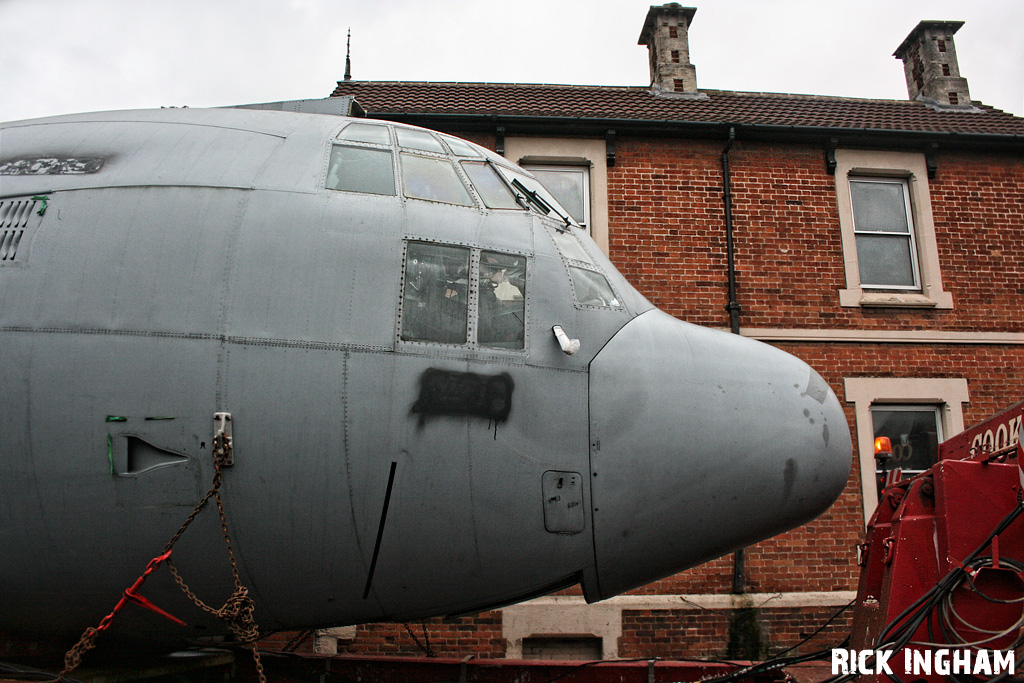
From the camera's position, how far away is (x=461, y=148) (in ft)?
14.7

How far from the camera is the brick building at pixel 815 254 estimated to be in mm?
8812

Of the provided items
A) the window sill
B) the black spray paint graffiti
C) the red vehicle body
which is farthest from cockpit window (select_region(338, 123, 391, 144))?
the window sill

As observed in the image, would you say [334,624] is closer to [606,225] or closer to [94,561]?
[94,561]

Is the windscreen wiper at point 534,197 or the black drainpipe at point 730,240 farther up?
the black drainpipe at point 730,240

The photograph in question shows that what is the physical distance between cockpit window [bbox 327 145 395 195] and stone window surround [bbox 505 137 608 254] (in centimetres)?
597

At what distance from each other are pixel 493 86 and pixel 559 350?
1007cm

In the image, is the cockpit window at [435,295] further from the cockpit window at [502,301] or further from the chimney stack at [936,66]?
the chimney stack at [936,66]

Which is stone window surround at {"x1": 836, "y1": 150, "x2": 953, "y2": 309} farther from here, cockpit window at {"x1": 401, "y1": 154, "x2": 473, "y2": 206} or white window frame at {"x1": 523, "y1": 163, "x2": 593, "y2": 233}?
cockpit window at {"x1": 401, "y1": 154, "x2": 473, "y2": 206}

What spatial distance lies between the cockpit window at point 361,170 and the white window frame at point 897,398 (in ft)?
23.3

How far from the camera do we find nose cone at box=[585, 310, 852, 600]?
370 centimetres

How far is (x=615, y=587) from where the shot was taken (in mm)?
3867

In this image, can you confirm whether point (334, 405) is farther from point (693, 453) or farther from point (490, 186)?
point (693, 453)

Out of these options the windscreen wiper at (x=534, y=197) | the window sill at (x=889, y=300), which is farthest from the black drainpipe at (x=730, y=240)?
the windscreen wiper at (x=534, y=197)

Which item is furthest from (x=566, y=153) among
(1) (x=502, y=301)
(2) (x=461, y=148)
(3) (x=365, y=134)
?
(1) (x=502, y=301)
